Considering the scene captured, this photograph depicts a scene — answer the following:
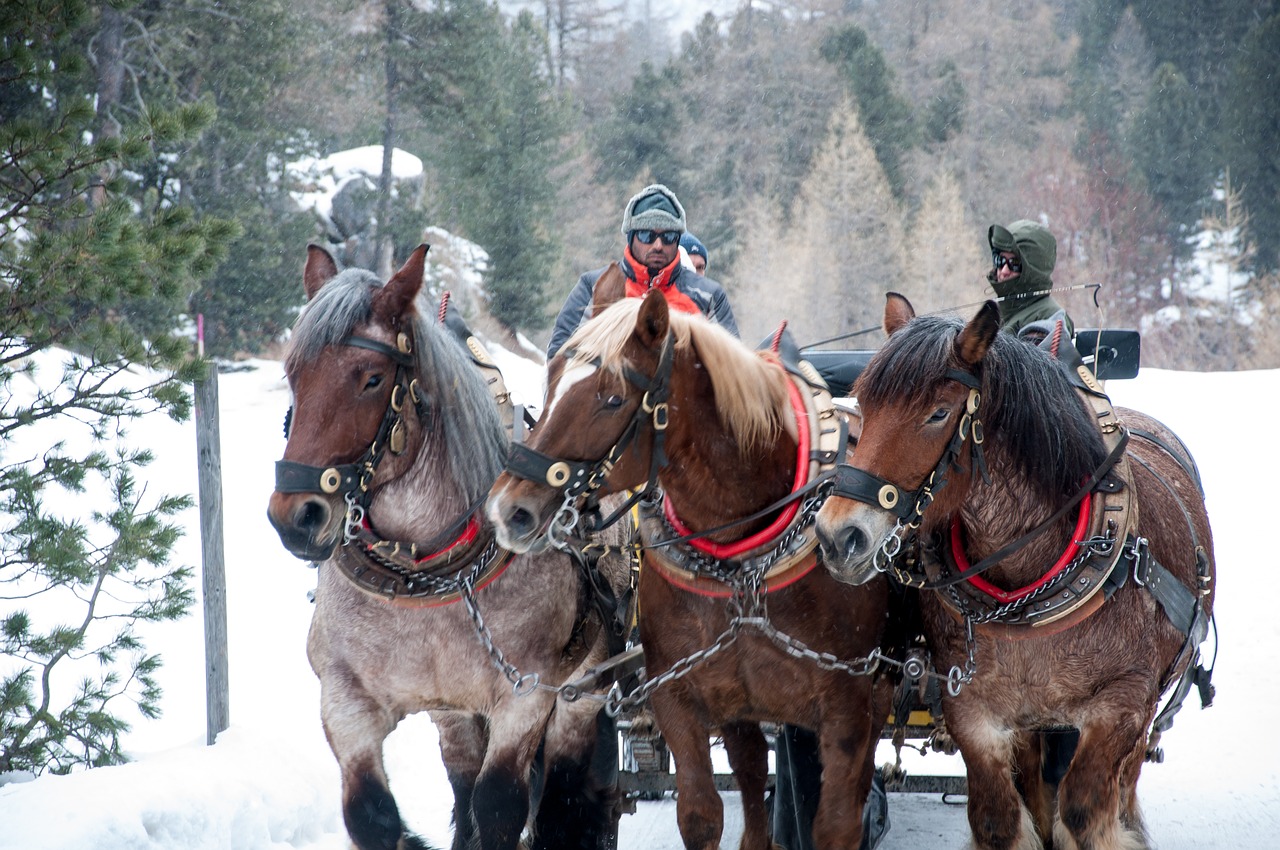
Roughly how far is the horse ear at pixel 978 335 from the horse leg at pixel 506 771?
1.60 meters

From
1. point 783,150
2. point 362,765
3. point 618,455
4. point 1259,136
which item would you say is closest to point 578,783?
point 362,765

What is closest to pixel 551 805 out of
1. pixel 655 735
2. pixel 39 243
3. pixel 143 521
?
pixel 655 735

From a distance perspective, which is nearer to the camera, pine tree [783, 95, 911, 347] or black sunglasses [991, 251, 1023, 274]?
black sunglasses [991, 251, 1023, 274]

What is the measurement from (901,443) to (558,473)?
873 mm

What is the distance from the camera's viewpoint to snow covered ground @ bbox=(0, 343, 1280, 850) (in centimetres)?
394

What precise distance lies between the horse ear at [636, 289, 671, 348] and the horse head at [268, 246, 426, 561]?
25.3 inches

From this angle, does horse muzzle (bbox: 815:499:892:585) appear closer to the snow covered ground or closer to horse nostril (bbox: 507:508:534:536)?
horse nostril (bbox: 507:508:534:536)

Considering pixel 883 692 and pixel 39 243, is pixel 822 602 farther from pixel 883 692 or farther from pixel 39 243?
pixel 39 243

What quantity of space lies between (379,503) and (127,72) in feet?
47.7

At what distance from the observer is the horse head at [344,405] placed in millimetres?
2885

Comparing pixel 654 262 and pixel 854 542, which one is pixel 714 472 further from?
pixel 654 262

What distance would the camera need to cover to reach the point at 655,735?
3.98m

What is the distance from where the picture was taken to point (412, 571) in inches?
128

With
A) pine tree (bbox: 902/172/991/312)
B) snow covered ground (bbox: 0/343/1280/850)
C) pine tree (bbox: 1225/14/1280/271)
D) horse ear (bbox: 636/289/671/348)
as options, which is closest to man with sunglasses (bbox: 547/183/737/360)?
horse ear (bbox: 636/289/671/348)
